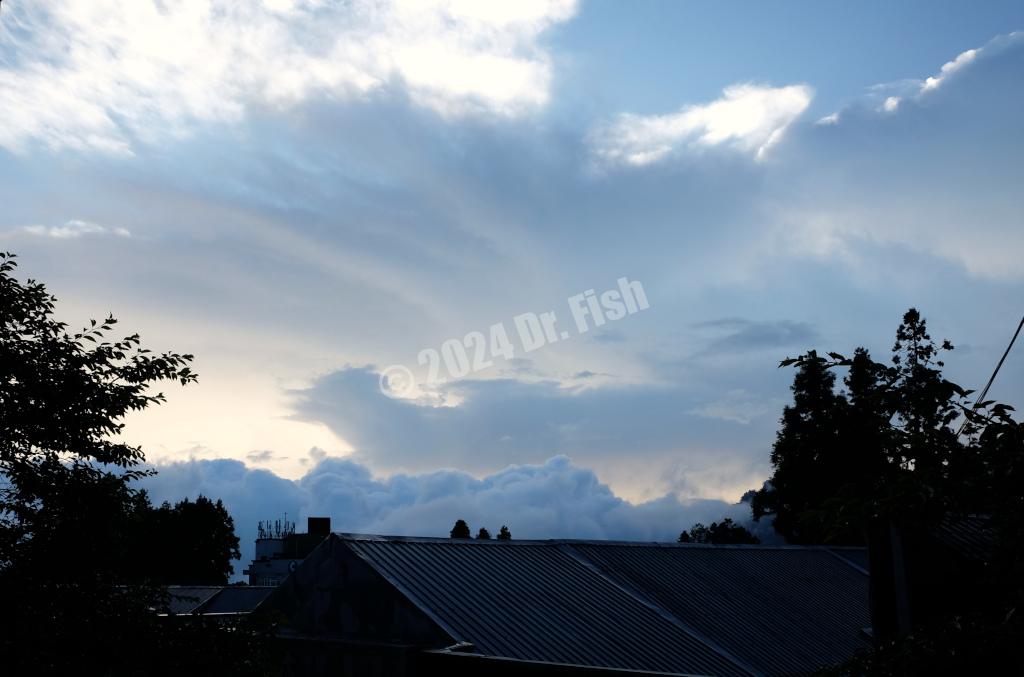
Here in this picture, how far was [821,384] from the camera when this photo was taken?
62812 millimetres

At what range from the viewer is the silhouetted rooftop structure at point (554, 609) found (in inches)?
784

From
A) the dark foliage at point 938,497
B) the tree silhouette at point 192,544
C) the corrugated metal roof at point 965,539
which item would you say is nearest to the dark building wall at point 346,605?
the corrugated metal roof at point 965,539

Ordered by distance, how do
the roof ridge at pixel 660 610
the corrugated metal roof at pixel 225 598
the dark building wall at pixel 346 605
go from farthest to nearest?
1. the corrugated metal roof at pixel 225 598
2. the roof ridge at pixel 660 610
3. the dark building wall at pixel 346 605

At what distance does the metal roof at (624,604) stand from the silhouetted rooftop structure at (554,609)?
0.05 m

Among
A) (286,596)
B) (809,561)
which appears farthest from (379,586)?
(809,561)

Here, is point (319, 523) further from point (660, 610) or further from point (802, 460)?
point (660, 610)

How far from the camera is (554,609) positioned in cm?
2211

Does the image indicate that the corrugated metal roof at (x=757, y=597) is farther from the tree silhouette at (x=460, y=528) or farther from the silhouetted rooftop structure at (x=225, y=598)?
the tree silhouette at (x=460, y=528)

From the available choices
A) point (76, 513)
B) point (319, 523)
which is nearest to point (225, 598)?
point (319, 523)

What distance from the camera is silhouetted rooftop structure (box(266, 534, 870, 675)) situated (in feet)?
65.3

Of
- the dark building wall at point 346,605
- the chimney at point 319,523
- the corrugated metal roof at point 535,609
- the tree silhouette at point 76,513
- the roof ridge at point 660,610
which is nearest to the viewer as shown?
the tree silhouette at point 76,513

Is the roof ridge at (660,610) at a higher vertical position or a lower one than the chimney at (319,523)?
lower

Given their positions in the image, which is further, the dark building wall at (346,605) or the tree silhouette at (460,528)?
the tree silhouette at (460,528)

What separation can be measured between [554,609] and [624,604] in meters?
2.27
